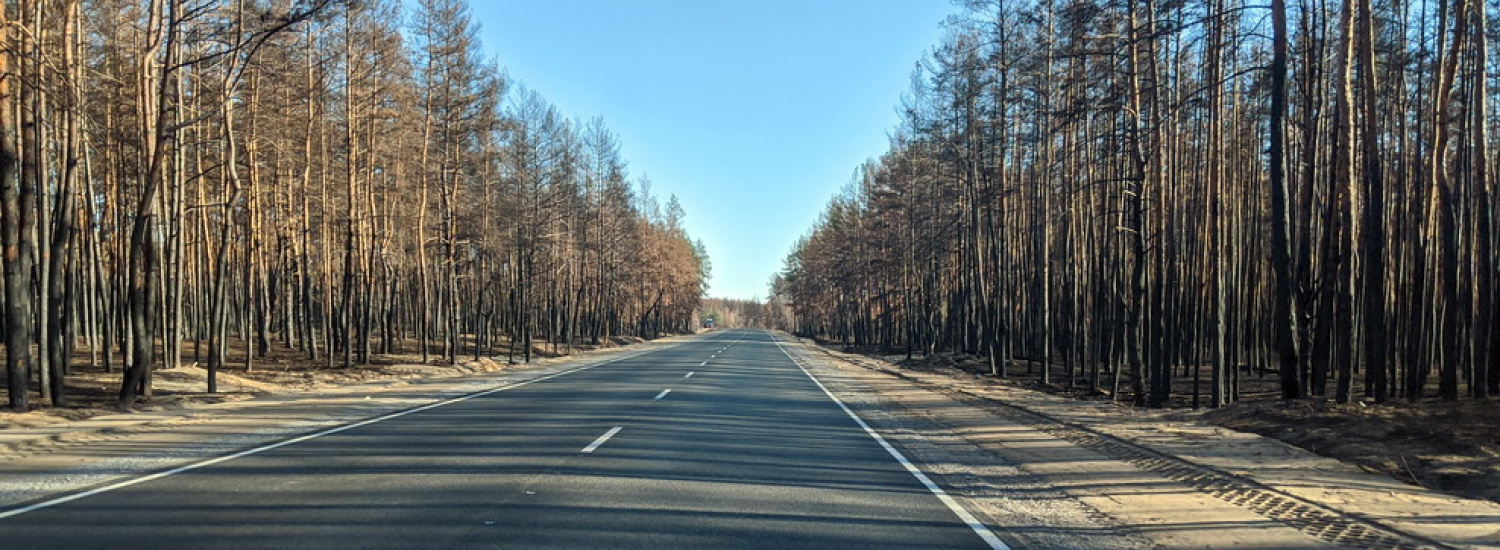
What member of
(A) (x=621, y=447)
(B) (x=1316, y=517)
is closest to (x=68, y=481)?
(A) (x=621, y=447)

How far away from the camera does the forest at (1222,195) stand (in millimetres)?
15898

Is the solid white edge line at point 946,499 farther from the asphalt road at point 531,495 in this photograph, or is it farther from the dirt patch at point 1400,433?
the dirt patch at point 1400,433

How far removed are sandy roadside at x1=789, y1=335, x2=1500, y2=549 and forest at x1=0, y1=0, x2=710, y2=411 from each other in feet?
41.9

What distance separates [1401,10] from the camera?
2331 cm

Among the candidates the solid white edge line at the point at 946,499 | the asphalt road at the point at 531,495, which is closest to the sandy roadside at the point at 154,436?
the asphalt road at the point at 531,495

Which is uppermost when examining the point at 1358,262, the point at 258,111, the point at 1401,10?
the point at 1401,10

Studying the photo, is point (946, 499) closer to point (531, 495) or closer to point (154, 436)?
point (531, 495)

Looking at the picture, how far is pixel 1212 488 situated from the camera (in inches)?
331

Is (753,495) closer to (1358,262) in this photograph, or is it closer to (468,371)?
(468,371)

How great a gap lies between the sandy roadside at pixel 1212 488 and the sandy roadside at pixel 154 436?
27.6 ft

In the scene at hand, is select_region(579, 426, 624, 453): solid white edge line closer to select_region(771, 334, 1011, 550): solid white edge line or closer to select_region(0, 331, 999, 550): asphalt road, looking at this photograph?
select_region(0, 331, 999, 550): asphalt road

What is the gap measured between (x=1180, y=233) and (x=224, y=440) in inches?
1074

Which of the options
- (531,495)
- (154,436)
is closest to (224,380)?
(154,436)

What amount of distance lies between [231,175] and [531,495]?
47.9 ft
